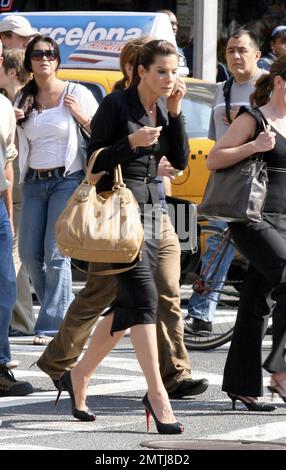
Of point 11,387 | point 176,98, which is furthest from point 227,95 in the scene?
point 11,387

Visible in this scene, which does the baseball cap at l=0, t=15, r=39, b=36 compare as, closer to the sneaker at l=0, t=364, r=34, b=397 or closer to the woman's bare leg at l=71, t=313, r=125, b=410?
the sneaker at l=0, t=364, r=34, b=397

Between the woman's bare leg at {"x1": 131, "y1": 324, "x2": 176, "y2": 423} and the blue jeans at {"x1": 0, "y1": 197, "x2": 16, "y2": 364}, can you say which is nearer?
the woman's bare leg at {"x1": 131, "y1": 324, "x2": 176, "y2": 423}

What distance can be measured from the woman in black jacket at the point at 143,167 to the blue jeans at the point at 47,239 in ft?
8.64

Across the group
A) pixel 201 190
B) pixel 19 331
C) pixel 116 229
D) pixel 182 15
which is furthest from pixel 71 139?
pixel 182 15

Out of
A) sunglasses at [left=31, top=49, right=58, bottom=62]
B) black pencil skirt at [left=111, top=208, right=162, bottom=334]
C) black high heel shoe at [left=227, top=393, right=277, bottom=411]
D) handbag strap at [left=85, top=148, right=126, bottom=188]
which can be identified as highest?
sunglasses at [left=31, top=49, right=58, bottom=62]

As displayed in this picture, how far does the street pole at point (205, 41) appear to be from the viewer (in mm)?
17094

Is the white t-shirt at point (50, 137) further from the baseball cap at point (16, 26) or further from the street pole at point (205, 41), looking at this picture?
the street pole at point (205, 41)

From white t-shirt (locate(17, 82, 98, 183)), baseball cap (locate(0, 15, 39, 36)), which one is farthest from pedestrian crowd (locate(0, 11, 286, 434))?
baseball cap (locate(0, 15, 39, 36))

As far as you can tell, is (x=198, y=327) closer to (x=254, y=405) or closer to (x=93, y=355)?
(x=254, y=405)

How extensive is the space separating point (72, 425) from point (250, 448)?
113cm

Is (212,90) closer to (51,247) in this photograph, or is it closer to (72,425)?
(51,247)

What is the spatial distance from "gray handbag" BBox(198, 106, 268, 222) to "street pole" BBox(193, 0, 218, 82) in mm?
9295

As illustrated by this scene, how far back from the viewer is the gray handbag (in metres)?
7.64

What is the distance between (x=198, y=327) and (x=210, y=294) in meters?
0.26
